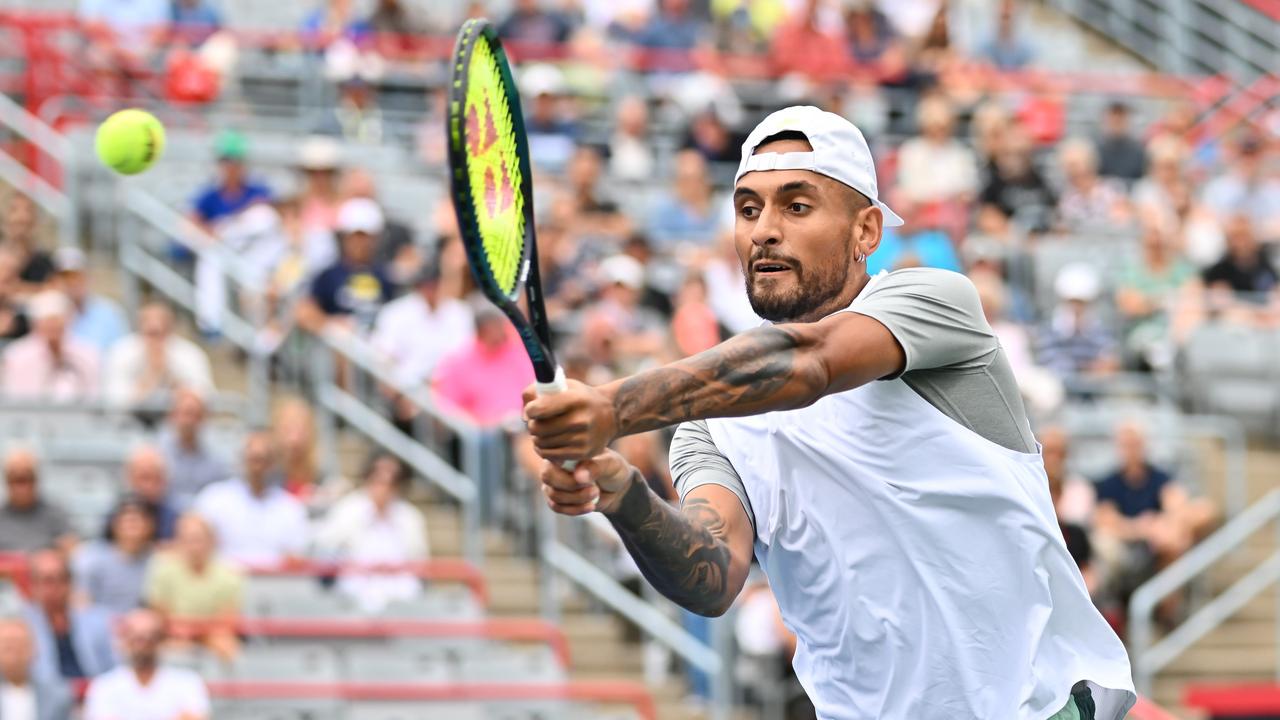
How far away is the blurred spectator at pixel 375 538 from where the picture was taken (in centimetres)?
1012

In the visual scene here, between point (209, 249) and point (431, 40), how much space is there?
4.34 m

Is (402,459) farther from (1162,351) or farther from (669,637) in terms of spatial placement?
(1162,351)

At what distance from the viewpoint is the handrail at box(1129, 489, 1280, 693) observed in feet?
35.5

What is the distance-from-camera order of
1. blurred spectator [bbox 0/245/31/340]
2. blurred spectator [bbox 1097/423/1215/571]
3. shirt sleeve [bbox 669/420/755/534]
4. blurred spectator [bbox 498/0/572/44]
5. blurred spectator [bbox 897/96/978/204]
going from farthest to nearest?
1. blurred spectator [bbox 498/0/572/44]
2. blurred spectator [bbox 897/96/978/204]
3. blurred spectator [bbox 1097/423/1215/571]
4. blurred spectator [bbox 0/245/31/340]
5. shirt sleeve [bbox 669/420/755/534]

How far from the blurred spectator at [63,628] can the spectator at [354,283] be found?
2.62m

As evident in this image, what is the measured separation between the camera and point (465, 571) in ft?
33.8

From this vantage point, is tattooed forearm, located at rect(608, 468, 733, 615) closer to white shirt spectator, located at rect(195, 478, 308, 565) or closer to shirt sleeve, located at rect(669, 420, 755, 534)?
shirt sleeve, located at rect(669, 420, 755, 534)

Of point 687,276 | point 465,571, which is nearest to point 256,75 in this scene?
point 687,276

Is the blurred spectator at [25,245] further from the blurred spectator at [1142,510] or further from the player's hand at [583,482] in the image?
the player's hand at [583,482]

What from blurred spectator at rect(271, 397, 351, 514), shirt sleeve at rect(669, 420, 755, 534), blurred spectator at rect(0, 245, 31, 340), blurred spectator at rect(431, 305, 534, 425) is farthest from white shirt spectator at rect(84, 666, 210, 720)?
shirt sleeve at rect(669, 420, 755, 534)

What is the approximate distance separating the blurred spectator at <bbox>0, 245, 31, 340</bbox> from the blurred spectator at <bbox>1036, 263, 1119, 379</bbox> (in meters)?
6.21

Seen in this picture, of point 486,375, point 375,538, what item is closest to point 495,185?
point 375,538

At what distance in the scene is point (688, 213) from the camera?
44.9ft

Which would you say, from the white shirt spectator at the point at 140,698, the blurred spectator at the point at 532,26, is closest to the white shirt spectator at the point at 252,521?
the white shirt spectator at the point at 140,698
